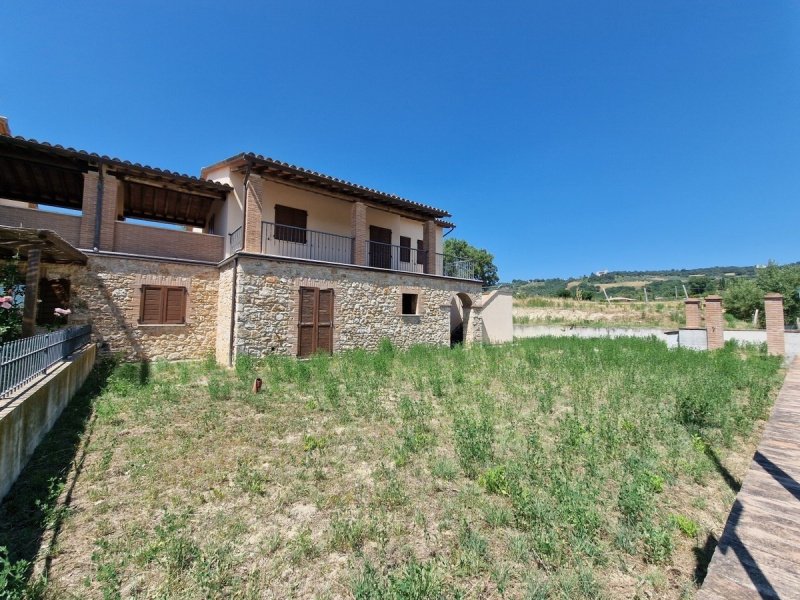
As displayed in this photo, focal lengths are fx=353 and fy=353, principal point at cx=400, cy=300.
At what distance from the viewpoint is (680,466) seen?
14.0ft

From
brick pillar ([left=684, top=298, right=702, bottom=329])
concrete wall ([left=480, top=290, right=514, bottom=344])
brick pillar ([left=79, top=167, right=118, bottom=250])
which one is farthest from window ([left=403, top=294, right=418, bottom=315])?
brick pillar ([left=684, top=298, right=702, bottom=329])

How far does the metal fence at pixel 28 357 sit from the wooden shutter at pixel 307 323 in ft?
17.3

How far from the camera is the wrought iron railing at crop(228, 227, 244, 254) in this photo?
1073 centimetres

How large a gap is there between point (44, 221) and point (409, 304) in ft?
36.8

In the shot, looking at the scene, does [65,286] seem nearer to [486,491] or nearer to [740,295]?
[486,491]

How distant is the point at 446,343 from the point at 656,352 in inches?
286

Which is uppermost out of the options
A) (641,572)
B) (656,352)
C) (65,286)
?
(65,286)

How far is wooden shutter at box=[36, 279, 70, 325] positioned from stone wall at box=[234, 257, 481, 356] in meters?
4.18

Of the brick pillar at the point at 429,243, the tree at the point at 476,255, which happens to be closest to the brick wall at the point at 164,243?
the brick pillar at the point at 429,243

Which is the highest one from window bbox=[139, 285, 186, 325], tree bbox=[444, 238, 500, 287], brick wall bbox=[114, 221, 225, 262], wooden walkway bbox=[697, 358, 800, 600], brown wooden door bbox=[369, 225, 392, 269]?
tree bbox=[444, 238, 500, 287]

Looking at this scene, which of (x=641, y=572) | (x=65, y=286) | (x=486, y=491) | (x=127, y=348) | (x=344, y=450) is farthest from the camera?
(x=127, y=348)

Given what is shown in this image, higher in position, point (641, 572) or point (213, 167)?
point (213, 167)

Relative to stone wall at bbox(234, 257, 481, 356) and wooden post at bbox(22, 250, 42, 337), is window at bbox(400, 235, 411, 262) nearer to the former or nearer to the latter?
stone wall at bbox(234, 257, 481, 356)

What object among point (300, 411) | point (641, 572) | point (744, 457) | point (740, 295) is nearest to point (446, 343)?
point (300, 411)
